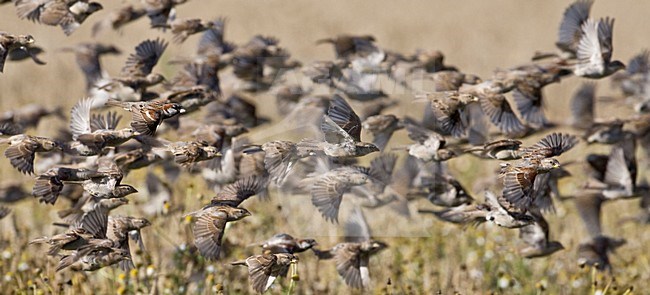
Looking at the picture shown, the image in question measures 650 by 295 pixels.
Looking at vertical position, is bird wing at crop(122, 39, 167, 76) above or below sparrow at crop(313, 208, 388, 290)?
above

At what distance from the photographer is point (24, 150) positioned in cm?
303

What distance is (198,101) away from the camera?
354 cm

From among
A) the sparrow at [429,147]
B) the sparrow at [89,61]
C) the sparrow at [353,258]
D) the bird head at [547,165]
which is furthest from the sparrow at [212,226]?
the sparrow at [89,61]

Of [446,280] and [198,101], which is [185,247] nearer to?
[198,101]

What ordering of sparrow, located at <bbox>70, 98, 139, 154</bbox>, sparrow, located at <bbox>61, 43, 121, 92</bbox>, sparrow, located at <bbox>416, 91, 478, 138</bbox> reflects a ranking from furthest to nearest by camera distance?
sparrow, located at <bbox>61, 43, 121, 92</bbox>
sparrow, located at <bbox>416, 91, 478, 138</bbox>
sparrow, located at <bbox>70, 98, 139, 154</bbox>

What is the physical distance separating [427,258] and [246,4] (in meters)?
7.34

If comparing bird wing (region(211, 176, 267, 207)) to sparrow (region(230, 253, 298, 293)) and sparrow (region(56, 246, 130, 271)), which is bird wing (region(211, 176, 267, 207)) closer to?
sparrow (region(230, 253, 298, 293))

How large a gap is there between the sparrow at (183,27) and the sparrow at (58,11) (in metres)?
0.37

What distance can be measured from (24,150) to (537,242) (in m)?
2.12

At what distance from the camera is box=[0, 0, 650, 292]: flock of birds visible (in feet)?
9.93

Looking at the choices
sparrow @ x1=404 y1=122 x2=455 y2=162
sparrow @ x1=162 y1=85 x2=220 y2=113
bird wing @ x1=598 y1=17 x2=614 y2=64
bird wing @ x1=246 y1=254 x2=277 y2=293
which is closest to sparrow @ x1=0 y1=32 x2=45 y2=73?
sparrow @ x1=162 y1=85 x2=220 y2=113

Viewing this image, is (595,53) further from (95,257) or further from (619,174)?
(95,257)

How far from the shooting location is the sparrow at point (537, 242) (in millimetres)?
3719

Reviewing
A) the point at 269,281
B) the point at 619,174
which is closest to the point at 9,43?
the point at 269,281
